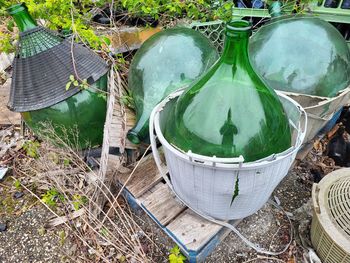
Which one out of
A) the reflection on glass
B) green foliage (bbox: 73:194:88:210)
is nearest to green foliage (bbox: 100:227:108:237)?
green foliage (bbox: 73:194:88:210)

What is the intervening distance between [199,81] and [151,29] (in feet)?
5.48

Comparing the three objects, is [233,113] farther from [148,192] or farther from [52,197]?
[52,197]

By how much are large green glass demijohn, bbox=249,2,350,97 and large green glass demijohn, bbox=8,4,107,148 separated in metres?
0.99

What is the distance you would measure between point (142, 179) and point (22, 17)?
3.85 feet

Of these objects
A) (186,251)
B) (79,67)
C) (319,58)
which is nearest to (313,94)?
(319,58)

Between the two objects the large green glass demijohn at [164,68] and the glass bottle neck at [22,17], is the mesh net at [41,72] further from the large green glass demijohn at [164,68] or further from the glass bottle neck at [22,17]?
the large green glass demijohn at [164,68]

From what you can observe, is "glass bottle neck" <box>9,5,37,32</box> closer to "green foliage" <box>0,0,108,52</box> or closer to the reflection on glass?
"green foliage" <box>0,0,108,52</box>

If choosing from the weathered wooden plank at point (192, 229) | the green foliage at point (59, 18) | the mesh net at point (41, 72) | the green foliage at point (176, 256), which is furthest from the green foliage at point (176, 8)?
the green foliage at point (176, 256)

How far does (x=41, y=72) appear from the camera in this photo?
5.67 ft

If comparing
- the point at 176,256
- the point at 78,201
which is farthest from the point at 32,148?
the point at 176,256

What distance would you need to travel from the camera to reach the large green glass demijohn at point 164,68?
1718mm

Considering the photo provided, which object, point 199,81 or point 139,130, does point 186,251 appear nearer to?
point 139,130

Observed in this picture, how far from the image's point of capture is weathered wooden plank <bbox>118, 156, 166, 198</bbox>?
176cm

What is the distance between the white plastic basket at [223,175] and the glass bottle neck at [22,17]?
1.00 m
